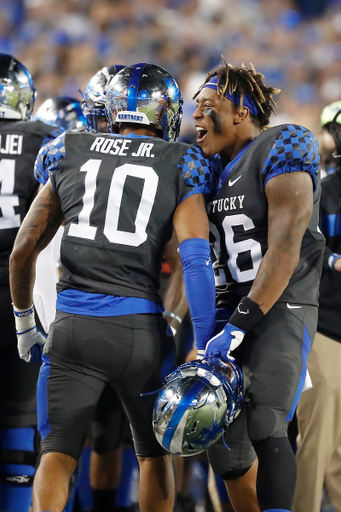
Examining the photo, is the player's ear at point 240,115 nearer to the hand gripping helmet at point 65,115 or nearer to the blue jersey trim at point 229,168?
the blue jersey trim at point 229,168

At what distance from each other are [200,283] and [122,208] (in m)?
0.39

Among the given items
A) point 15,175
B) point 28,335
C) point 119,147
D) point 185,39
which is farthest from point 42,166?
point 185,39

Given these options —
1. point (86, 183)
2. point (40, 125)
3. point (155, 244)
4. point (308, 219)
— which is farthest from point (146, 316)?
point (40, 125)

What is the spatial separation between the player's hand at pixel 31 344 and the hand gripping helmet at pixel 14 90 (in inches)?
48.3

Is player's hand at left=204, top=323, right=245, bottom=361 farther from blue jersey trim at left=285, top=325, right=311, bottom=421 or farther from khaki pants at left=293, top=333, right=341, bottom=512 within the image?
khaki pants at left=293, top=333, right=341, bottom=512

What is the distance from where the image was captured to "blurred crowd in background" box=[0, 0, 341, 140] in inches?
285

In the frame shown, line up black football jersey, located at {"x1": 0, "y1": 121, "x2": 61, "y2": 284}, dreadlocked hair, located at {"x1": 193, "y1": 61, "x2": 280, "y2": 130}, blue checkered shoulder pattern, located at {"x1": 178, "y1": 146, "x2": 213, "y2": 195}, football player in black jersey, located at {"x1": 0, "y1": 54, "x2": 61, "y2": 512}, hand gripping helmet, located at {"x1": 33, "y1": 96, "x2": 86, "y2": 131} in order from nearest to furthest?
Answer: blue checkered shoulder pattern, located at {"x1": 178, "y1": 146, "x2": 213, "y2": 195} → dreadlocked hair, located at {"x1": 193, "y1": 61, "x2": 280, "y2": 130} → football player in black jersey, located at {"x1": 0, "y1": 54, "x2": 61, "y2": 512} → black football jersey, located at {"x1": 0, "y1": 121, "x2": 61, "y2": 284} → hand gripping helmet, located at {"x1": 33, "y1": 96, "x2": 86, "y2": 131}

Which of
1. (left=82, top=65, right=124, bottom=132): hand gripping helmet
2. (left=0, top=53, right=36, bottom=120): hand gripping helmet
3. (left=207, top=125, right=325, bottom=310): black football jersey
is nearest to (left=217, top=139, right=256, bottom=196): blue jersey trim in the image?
(left=207, top=125, right=325, bottom=310): black football jersey

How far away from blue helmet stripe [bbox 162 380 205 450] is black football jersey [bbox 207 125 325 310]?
0.52 m

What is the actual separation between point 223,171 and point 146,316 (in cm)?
70

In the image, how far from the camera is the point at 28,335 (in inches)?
95.1

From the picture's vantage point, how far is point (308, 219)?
2084 mm

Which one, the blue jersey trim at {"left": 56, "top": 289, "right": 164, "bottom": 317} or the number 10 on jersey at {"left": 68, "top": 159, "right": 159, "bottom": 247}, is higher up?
the number 10 on jersey at {"left": 68, "top": 159, "right": 159, "bottom": 247}

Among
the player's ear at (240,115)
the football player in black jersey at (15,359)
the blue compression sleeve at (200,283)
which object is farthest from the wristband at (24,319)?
the player's ear at (240,115)
